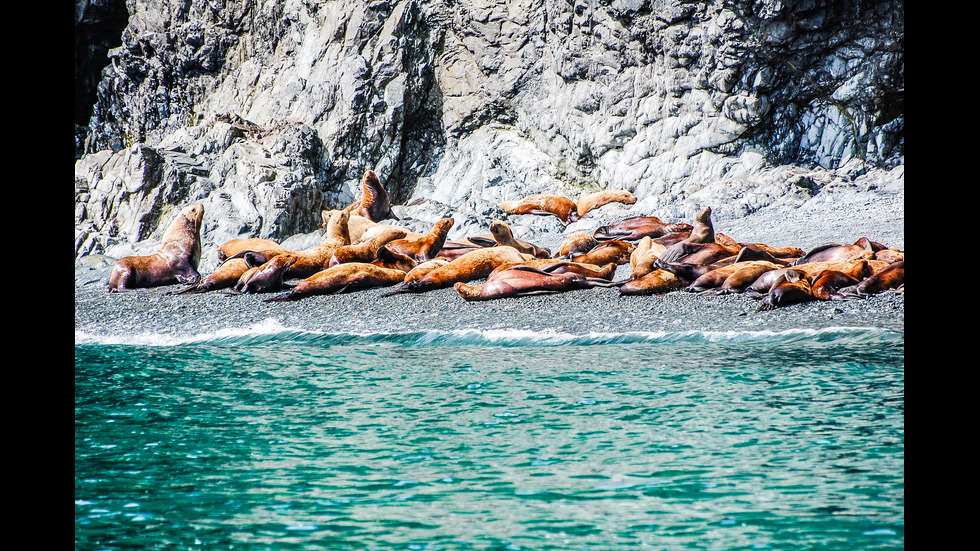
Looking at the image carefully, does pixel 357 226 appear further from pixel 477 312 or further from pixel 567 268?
pixel 477 312

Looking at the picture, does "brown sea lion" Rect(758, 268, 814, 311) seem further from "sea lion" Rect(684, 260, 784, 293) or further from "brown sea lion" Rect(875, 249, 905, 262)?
"brown sea lion" Rect(875, 249, 905, 262)

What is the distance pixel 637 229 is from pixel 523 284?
3.80 meters

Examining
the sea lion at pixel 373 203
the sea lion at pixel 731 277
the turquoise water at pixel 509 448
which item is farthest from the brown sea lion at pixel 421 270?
the sea lion at pixel 373 203

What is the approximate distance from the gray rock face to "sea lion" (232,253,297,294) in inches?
169

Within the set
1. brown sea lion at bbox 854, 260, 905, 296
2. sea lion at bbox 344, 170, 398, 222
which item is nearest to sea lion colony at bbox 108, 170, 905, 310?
brown sea lion at bbox 854, 260, 905, 296

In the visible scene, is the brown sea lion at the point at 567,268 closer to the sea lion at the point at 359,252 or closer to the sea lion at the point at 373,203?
the sea lion at the point at 359,252

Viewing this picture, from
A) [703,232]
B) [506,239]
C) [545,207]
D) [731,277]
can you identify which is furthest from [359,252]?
[545,207]

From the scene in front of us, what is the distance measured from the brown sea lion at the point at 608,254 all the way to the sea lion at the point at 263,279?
328 cm

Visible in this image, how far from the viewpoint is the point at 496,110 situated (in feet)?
51.9
